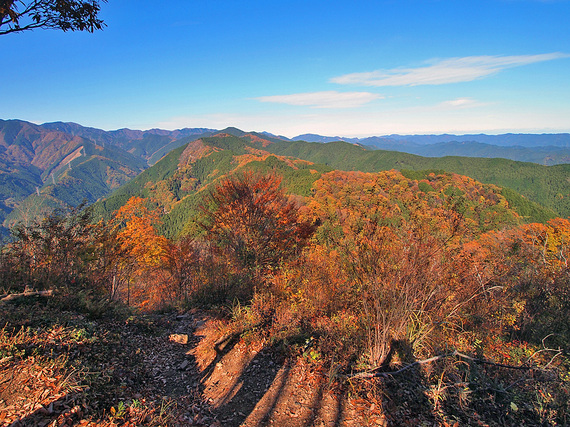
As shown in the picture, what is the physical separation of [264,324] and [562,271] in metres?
9.80

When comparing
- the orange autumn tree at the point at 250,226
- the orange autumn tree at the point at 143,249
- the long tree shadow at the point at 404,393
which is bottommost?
the orange autumn tree at the point at 143,249

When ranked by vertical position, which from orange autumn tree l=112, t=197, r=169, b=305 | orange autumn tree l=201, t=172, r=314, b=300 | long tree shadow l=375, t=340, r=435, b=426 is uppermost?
orange autumn tree l=201, t=172, r=314, b=300

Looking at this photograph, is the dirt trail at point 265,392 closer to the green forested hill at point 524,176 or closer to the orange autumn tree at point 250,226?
the orange autumn tree at point 250,226

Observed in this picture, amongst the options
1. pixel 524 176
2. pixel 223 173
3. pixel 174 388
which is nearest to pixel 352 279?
pixel 174 388

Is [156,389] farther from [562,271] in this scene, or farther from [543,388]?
[562,271]

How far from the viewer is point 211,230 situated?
10148 millimetres

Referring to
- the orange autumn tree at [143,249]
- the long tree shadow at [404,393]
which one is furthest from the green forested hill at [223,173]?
the long tree shadow at [404,393]

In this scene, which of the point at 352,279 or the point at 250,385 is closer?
the point at 250,385

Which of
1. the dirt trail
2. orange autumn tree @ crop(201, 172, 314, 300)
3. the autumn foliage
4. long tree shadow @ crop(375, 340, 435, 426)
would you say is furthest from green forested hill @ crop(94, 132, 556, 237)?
long tree shadow @ crop(375, 340, 435, 426)

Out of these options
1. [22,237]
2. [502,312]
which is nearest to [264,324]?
[502,312]

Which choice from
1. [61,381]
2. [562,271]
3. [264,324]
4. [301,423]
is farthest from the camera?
[562,271]

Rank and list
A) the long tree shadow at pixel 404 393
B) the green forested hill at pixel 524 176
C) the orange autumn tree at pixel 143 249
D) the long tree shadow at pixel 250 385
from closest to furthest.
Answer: the long tree shadow at pixel 404 393 < the long tree shadow at pixel 250 385 < the orange autumn tree at pixel 143 249 < the green forested hill at pixel 524 176

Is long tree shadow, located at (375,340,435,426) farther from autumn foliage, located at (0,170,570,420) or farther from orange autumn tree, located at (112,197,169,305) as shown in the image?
orange autumn tree, located at (112,197,169,305)

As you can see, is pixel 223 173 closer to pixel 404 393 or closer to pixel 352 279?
pixel 352 279
